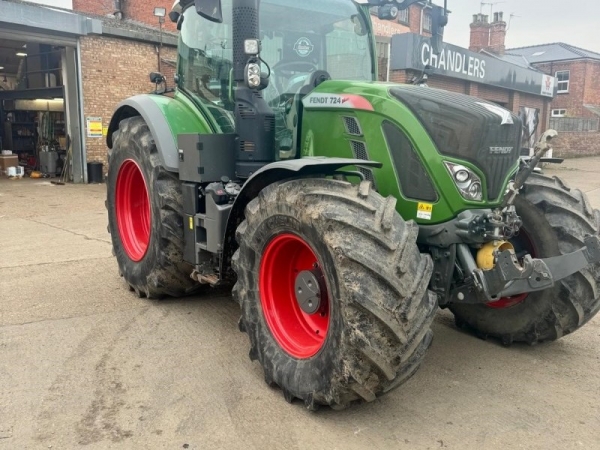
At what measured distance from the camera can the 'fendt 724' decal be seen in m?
3.47

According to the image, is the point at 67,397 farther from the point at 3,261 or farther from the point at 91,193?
the point at 91,193

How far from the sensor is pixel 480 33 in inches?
1139

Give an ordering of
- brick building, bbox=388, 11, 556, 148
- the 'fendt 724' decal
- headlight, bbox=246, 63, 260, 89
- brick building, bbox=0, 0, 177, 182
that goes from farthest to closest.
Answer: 1. brick building, bbox=388, 11, 556, 148
2. brick building, bbox=0, 0, 177, 182
3. headlight, bbox=246, 63, 260, 89
4. the 'fendt 724' decal

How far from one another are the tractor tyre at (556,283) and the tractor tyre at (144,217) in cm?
244

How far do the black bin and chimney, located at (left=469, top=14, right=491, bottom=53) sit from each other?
2110 cm

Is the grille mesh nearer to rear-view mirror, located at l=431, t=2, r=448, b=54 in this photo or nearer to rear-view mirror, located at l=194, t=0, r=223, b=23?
rear-view mirror, located at l=194, t=0, r=223, b=23

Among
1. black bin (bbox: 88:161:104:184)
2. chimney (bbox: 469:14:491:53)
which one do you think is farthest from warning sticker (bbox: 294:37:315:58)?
chimney (bbox: 469:14:491:53)

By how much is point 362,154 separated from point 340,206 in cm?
78

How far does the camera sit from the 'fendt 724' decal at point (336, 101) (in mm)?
3471

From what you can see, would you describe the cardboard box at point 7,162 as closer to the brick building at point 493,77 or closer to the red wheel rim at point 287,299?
the brick building at point 493,77

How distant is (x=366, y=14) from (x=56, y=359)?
11.3 feet

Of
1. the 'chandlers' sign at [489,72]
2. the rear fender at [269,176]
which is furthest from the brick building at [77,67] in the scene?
the rear fender at [269,176]

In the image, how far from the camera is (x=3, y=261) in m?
6.32

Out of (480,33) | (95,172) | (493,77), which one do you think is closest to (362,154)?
(95,172)
